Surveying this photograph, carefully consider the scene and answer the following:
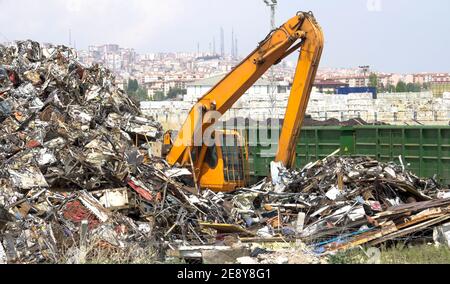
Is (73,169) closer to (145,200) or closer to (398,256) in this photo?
(145,200)

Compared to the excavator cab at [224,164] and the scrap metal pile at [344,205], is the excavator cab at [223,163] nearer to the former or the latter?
the excavator cab at [224,164]

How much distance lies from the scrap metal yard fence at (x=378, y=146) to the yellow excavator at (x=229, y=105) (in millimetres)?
Answer: 2786

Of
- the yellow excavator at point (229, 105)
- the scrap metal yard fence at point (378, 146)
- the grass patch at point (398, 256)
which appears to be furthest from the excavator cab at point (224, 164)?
the grass patch at point (398, 256)

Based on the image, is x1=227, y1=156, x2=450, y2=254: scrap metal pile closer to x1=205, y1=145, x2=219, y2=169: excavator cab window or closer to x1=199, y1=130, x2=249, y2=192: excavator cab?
x1=199, y1=130, x2=249, y2=192: excavator cab

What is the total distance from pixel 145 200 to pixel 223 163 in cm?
367

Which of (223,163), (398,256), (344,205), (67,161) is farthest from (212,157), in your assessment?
(398,256)

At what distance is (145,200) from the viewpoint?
11.5 m

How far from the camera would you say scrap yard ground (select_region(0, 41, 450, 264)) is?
8828 mm

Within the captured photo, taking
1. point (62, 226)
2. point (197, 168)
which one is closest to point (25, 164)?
point (62, 226)

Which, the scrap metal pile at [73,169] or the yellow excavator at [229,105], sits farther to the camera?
the yellow excavator at [229,105]

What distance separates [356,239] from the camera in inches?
388

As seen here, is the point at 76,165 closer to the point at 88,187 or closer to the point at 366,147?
the point at 88,187

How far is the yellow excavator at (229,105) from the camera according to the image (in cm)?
1427

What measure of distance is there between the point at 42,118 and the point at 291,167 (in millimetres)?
5364
